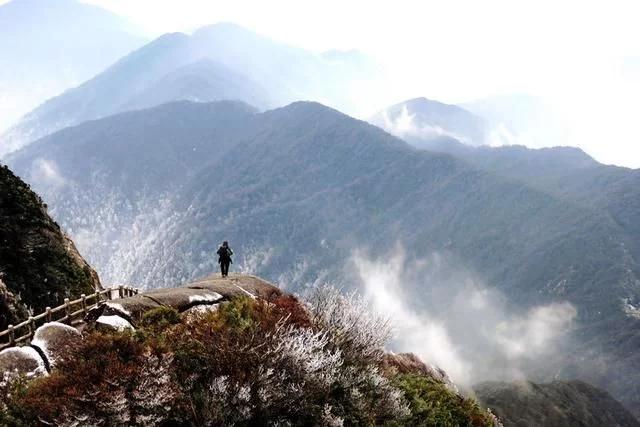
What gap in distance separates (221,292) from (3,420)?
14.3 metres

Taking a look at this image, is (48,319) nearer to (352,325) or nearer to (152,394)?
(152,394)

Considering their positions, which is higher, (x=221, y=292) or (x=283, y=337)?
(x=221, y=292)

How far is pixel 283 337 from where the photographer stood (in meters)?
16.6

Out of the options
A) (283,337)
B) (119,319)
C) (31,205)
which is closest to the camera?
(283,337)

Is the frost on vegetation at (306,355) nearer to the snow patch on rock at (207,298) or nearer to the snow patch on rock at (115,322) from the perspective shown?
the snow patch on rock at (115,322)

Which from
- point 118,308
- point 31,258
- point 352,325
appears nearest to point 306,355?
point 352,325

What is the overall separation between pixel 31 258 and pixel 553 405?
79933 millimetres

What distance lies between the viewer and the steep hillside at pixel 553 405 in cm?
8044

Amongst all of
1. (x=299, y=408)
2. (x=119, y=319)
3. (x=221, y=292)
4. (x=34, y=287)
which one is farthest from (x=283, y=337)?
(x=34, y=287)

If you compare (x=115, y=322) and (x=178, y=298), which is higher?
(x=178, y=298)

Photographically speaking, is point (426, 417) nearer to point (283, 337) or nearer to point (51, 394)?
point (283, 337)

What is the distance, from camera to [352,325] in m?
21.3

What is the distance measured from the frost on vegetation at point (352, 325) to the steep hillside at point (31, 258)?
14739 millimetres

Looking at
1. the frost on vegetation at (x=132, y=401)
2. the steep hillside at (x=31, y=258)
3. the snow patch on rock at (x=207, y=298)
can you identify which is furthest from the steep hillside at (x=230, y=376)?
the steep hillside at (x=31, y=258)
